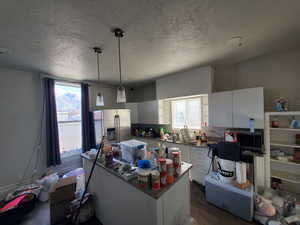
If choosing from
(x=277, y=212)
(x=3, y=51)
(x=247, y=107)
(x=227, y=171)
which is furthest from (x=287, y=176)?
(x=3, y=51)

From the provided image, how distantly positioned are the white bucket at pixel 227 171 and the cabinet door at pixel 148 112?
2039 mm

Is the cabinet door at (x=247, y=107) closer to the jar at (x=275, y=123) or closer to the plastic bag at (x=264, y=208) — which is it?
the jar at (x=275, y=123)

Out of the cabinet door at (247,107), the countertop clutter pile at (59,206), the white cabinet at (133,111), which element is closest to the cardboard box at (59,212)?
the countertop clutter pile at (59,206)

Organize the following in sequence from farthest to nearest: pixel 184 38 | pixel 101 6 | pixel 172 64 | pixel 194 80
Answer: pixel 194 80, pixel 172 64, pixel 184 38, pixel 101 6

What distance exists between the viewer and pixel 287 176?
1.97 meters

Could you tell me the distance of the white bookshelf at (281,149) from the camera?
1.94 metres

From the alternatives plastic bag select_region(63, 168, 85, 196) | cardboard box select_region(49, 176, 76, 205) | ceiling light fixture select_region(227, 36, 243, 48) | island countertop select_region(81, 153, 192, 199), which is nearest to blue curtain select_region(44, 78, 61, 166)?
plastic bag select_region(63, 168, 85, 196)

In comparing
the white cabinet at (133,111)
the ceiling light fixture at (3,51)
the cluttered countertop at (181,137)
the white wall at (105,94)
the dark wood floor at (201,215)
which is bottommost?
the dark wood floor at (201,215)

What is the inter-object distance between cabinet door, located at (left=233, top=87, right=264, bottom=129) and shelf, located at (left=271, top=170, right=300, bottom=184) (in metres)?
0.85

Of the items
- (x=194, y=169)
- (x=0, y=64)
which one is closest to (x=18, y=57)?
(x=0, y=64)

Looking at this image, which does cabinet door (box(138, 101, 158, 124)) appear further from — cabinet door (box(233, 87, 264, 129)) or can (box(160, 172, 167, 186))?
can (box(160, 172, 167, 186))

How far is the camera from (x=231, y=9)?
3.76ft

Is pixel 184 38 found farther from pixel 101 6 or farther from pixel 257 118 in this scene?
pixel 257 118

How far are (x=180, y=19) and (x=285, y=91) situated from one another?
238 centimetres
